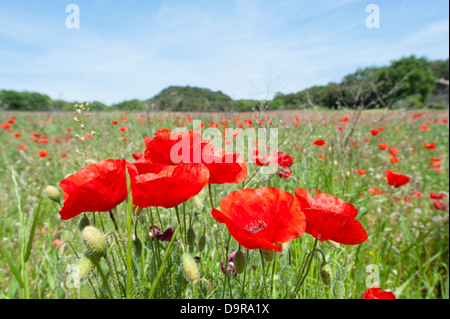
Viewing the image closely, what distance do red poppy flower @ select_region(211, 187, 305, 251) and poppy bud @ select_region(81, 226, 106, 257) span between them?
0.20 meters

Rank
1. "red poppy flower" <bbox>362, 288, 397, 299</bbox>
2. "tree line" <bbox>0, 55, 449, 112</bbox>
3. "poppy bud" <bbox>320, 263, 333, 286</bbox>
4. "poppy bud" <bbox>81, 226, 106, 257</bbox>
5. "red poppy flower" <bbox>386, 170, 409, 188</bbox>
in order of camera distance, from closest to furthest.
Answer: "poppy bud" <bbox>81, 226, 106, 257</bbox> → "poppy bud" <bbox>320, 263, 333, 286</bbox> → "red poppy flower" <bbox>362, 288, 397, 299</bbox> → "red poppy flower" <bbox>386, 170, 409, 188</bbox> → "tree line" <bbox>0, 55, 449, 112</bbox>

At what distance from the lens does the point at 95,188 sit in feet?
1.69

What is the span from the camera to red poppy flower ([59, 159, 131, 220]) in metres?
0.51

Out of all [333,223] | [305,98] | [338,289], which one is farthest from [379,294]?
[305,98]

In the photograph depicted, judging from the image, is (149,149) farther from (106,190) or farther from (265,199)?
(265,199)

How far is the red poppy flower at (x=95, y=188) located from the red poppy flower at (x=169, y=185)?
0.03m

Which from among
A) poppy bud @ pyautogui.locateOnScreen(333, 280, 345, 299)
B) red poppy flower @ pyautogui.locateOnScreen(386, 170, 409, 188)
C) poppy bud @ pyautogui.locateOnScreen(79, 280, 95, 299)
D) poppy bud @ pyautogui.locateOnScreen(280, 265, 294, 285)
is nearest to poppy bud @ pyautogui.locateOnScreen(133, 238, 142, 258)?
poppy bud @ pyautogui.locateOnScreen(79, 280, 95, 299)

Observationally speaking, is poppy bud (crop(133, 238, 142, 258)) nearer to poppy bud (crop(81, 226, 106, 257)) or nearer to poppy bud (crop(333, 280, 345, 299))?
poppy bud (crop(81, 226, 106, 257))

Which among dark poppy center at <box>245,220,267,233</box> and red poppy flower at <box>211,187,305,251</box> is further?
dark poppy center at <box>245,220,267,233</box>

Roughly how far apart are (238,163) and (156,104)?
3980 mm

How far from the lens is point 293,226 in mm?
517

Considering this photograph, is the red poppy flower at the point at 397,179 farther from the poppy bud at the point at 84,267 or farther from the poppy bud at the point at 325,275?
the poppy bud at the point at 84,267
